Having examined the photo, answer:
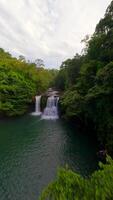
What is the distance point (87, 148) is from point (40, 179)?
27.2 feet

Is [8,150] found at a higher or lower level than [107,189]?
lower

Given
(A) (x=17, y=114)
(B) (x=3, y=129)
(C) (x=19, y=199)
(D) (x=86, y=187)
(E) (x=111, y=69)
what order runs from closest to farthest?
1. (D) (x=86, y=187)
2. (C) (x=19, y=199)
3. (E) (x=111, y=69)
4. (B) (x=3, y=129)
5. (A) (x=17, y=114)

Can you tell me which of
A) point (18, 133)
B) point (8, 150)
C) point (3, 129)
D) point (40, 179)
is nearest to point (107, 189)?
point (40, 179)

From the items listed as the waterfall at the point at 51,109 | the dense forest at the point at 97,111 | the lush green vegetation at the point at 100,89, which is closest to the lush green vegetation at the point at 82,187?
the dense forest at the point at 97,111

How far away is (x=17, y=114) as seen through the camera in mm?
42812

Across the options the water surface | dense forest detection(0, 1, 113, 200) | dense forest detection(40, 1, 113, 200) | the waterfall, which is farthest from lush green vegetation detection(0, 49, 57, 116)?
dense forest detection(40, 1, 113, 200)

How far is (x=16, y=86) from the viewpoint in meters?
44.4

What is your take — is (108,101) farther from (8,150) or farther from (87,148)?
(8,150)

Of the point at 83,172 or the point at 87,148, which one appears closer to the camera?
the point at 83,172

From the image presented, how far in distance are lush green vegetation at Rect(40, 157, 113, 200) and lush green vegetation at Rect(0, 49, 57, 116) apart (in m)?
35.4

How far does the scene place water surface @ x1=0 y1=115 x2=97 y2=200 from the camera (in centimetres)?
1634

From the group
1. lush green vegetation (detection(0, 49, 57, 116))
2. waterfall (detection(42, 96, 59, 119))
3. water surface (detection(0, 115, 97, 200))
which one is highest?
lush green vegetation (detection(0, 49, 57, 116))

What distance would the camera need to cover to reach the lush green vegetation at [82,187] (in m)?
5.81

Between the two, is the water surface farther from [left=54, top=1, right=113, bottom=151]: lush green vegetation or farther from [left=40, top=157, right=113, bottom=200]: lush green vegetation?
[left=40, top=157, right=113, bottom=200]: lush green vegetation
